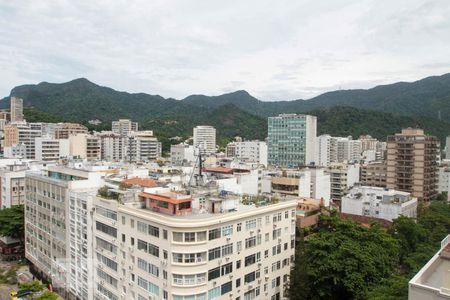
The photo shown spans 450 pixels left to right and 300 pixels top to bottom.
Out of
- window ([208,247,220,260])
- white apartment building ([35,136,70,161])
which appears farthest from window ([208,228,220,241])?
white apartment building ([35,136,70,161])

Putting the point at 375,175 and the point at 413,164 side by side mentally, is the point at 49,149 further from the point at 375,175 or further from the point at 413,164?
the point at 413,164

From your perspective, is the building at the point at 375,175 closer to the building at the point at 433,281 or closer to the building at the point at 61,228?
the building at the point at 61,228

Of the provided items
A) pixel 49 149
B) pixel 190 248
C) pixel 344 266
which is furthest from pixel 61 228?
pixel 49 149

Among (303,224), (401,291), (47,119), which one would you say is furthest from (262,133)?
(401,291)

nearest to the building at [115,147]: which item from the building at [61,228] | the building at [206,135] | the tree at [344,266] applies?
the building at [206,135]

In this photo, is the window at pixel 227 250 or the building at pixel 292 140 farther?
the building at pixel 292 140

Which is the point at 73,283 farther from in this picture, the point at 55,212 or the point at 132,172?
the point at 132,172
